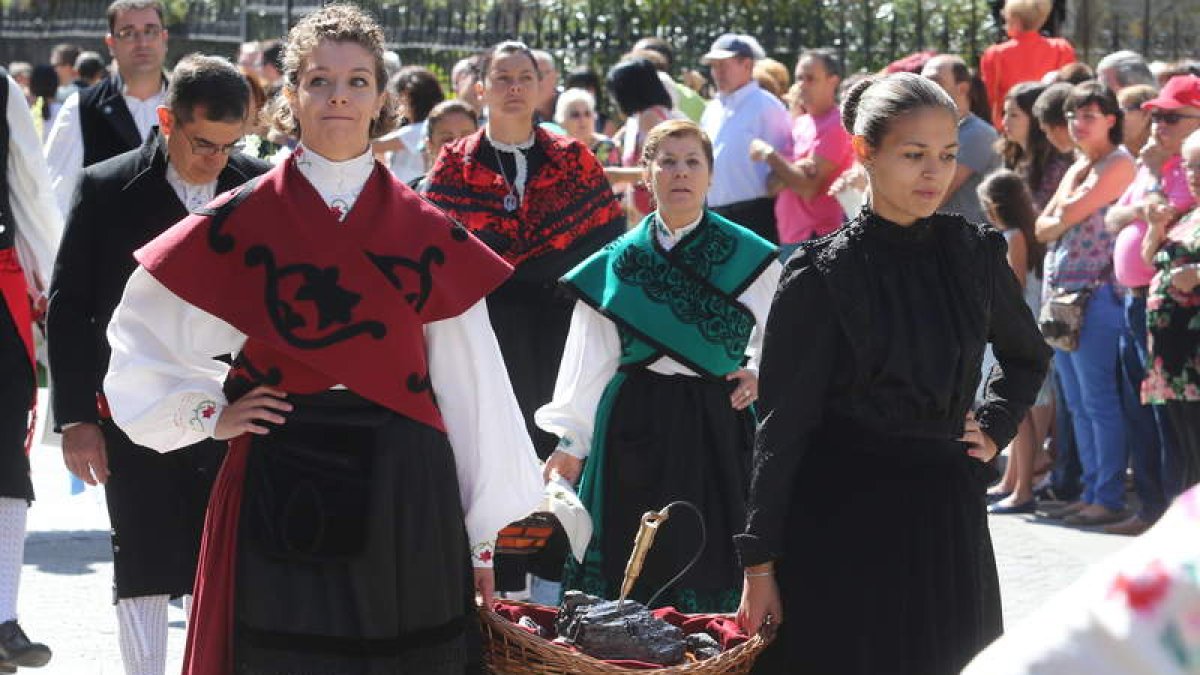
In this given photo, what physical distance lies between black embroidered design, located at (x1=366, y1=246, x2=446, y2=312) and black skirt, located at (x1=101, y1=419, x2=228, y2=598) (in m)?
1.48

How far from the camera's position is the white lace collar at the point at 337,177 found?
412 centimetres

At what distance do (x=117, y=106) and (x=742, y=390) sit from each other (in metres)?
3.27

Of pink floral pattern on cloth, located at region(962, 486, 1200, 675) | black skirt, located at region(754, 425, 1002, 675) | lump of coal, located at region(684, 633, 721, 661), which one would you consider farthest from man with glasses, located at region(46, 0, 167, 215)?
pink floral pattern on cloth, located at region(962, 486, 1200, 675)

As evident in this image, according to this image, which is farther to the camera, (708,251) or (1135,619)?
(708,251)

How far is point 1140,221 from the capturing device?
8.61 m

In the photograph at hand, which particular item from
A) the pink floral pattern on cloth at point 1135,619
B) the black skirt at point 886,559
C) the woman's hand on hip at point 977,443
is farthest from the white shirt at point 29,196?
the pink floral pattern on cloth at point 1135,619

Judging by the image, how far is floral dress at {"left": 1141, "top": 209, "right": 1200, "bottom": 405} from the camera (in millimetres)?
7934

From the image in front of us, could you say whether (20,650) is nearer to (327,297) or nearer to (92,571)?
(92,571)

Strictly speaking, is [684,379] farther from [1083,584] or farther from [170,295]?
[1083,584]

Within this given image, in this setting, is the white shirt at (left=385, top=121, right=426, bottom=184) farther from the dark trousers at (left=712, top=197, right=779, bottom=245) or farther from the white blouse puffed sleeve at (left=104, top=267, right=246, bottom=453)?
the white blouse puffed sleeve at (left=104, top=267, right=246, bottom=453)

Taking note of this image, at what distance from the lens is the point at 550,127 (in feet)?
27.4

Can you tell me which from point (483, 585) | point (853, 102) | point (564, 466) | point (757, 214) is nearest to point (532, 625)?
point (483, 585)

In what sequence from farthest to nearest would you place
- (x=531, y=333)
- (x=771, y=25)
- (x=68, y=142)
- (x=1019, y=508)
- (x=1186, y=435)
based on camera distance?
(x=771, y=25)
(x=1019, y=508)
(x=1186, y=435)
(x=68, y=142)
(x=531, y=333)

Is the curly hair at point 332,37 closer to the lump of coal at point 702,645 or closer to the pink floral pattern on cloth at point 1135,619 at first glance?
the lump of coal at point 702,645
